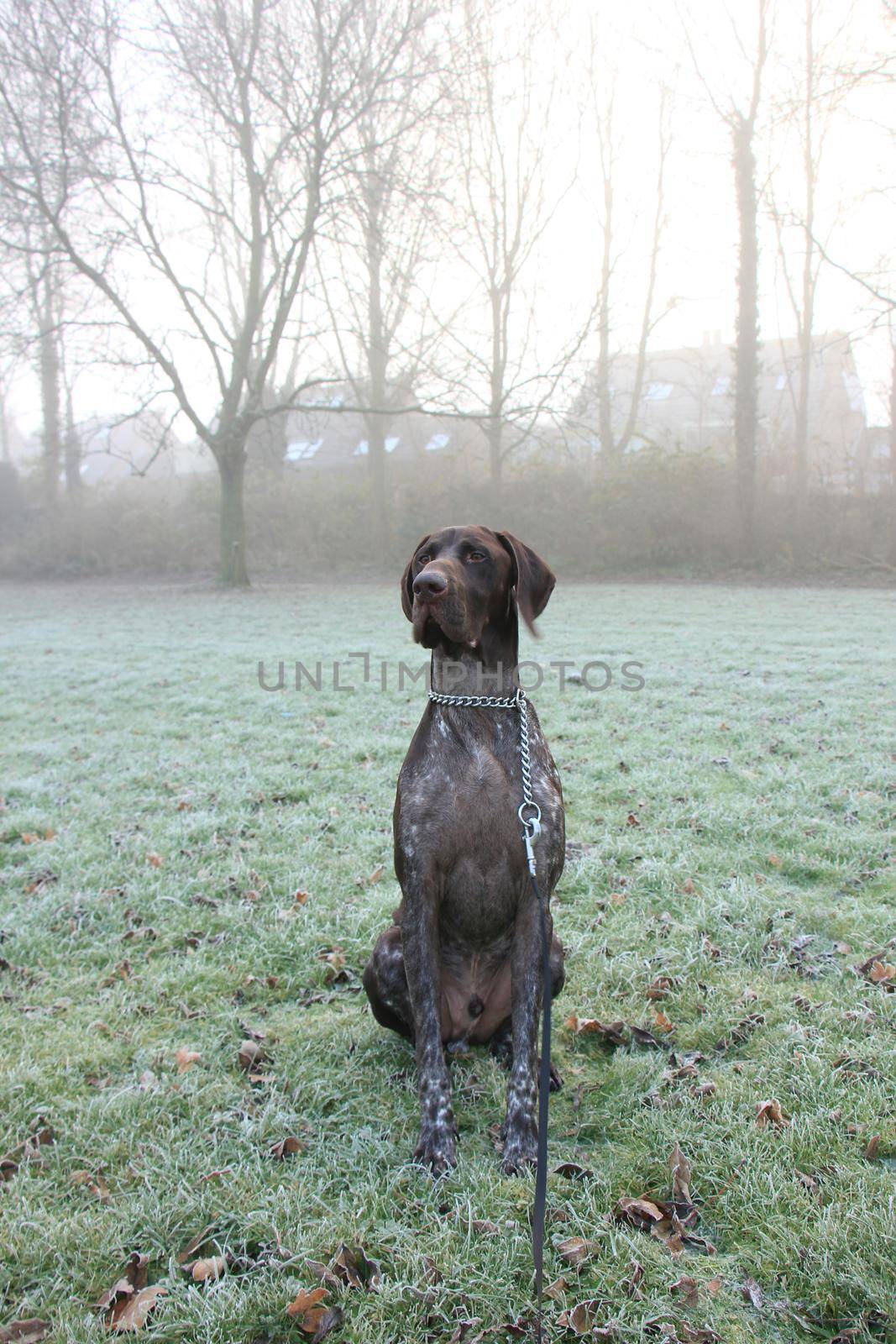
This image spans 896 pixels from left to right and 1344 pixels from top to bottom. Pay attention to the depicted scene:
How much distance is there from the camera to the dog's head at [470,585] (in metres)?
2.50

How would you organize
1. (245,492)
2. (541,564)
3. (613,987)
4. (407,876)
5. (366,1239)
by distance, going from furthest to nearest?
(245,492)
(613,987)
(541,564)
(407,876)
(366,1239)

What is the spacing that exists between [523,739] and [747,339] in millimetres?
22040

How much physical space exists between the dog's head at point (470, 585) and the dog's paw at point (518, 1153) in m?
1.36

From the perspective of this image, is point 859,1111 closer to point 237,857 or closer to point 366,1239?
point 366,1239

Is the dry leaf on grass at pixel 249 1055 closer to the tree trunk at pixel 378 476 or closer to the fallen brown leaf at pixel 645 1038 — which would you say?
the fallen brown leaf at pixel 645 1038

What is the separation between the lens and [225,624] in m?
13.4

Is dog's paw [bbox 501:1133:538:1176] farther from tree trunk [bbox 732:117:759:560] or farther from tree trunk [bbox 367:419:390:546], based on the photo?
tree trunk [bbox 367:419:390:546]

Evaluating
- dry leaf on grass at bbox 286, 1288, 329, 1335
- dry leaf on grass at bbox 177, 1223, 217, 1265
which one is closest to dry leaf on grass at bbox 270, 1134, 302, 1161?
dry leaf on grass at bbox 177, 1223, 217, 1265

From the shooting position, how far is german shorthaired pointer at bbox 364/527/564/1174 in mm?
2354

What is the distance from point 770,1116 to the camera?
2252 millimetres

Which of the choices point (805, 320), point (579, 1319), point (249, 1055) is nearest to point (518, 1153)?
point (579, 1319)

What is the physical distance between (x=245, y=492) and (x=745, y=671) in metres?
19.9

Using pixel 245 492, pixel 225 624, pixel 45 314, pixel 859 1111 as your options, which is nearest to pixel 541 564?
pixel 859 1111

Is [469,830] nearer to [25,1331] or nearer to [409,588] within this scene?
[409,588]
